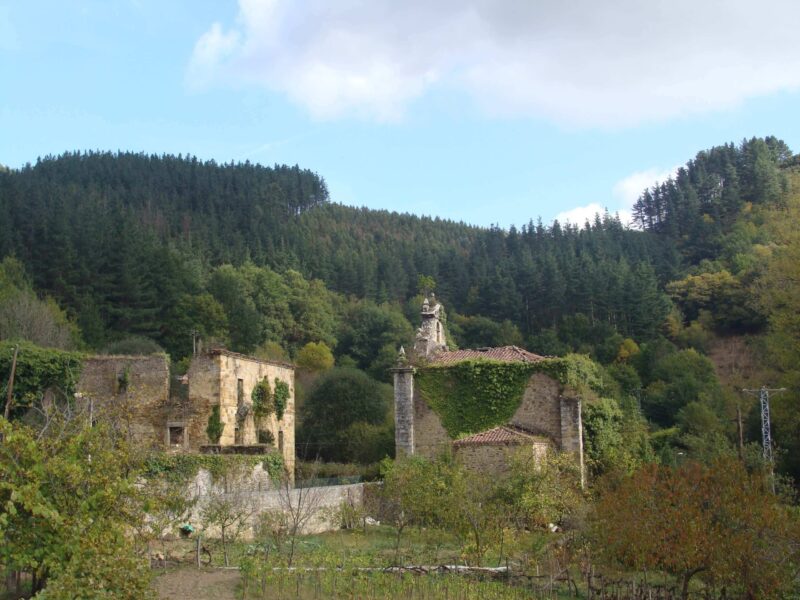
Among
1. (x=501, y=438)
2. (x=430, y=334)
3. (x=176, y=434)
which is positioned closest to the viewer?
(x=501, y=438)

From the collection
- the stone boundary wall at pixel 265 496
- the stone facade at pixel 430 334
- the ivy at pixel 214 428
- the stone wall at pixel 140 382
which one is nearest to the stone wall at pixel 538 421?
the stone facade at pixel 430 334

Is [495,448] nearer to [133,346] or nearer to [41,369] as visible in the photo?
[41,369]

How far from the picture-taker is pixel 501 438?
98.5 feet

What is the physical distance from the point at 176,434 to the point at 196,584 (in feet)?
46.3

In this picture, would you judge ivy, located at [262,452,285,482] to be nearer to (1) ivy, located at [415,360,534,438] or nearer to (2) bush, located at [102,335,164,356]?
(1) ivy, located at [415,360,534,438]

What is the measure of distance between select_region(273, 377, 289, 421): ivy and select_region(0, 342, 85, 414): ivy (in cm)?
753

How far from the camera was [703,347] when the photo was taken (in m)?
70.1

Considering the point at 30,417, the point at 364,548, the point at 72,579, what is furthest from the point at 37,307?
the point at 72,579

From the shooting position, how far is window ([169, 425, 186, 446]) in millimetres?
30828

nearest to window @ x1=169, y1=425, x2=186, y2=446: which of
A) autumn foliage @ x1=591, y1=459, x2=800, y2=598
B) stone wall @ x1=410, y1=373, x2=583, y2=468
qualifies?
stone wall @ x1=410, y1=373, x2=583, y2=468

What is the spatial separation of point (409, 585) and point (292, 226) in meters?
95.2

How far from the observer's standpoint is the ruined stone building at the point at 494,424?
1179 inches

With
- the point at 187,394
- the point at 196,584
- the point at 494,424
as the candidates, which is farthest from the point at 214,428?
the point at 196,584

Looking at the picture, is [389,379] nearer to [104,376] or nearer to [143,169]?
[104,376]
